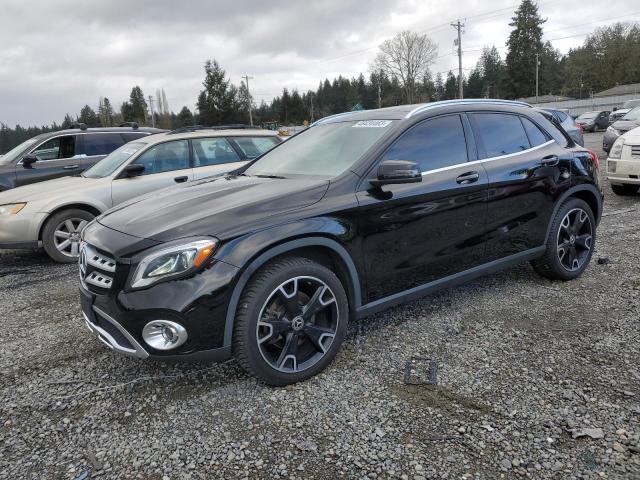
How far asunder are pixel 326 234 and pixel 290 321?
57 centimetres

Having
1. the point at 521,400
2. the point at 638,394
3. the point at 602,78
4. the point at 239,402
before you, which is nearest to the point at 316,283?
the point at 239,402

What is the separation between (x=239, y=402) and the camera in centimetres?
280

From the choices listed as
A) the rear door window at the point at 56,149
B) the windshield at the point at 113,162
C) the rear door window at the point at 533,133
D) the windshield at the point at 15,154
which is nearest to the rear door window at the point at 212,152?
the windshield at the point at 113,162

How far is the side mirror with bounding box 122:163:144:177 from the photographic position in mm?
6305

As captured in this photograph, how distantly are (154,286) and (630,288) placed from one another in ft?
Answer: 13.2

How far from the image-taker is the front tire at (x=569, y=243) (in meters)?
4.35

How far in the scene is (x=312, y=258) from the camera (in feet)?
10.0

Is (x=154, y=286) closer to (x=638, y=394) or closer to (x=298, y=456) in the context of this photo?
(x=298, y=456)

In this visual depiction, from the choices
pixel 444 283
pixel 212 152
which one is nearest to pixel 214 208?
pixel 444 283

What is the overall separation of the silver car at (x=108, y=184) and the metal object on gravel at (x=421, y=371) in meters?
4.48

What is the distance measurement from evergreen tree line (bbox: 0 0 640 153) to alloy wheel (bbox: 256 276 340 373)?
6723cm

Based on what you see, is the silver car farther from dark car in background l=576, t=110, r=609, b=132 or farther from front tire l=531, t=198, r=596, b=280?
dark car in background l=576, t=110, r=609, b=132

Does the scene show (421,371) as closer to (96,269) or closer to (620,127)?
(96,269)

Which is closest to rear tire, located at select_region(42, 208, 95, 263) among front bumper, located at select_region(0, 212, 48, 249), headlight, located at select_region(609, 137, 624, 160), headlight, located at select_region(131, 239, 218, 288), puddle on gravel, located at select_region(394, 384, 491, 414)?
front bumper, located at select_region(0, 212, 48, 249)
